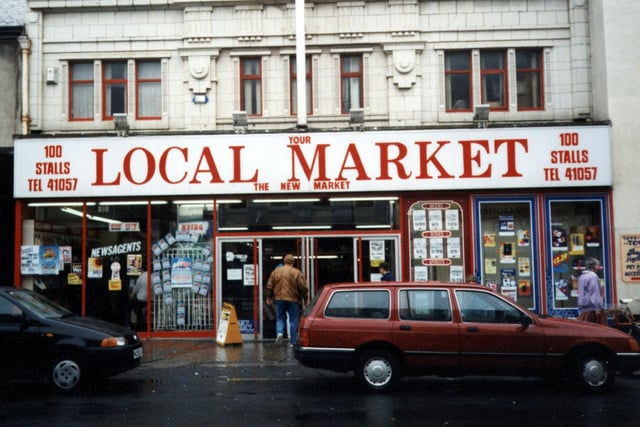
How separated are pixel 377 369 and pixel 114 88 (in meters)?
11.3

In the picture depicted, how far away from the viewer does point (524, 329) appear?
10.3m

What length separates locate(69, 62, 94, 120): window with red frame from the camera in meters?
18.2

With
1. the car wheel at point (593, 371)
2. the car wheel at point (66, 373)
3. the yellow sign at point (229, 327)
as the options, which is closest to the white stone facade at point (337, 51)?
the yellow sign at point (229, 327)

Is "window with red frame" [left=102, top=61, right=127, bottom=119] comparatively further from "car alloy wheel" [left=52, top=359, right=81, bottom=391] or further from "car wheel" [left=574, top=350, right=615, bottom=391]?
"car wheel" [left=574, top=350, right=615, bottom=391]

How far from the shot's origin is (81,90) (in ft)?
59.8

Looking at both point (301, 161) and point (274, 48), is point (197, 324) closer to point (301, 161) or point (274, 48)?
point (301, 161)

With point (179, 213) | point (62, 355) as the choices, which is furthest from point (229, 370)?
point (179, 213)

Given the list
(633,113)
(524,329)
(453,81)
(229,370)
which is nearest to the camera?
(524,329)

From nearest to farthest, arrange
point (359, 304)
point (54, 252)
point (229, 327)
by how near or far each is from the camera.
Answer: point (359, 304)
point (229, 327)
point (54, 252)

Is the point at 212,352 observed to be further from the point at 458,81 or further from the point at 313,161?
the point at 458,81

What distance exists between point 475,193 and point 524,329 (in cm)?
713

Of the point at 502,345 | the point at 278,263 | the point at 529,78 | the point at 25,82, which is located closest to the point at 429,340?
the point at 502,345

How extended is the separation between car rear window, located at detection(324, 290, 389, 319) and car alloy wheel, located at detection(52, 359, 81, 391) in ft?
12.3

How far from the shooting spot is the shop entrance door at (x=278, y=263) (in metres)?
16.9
